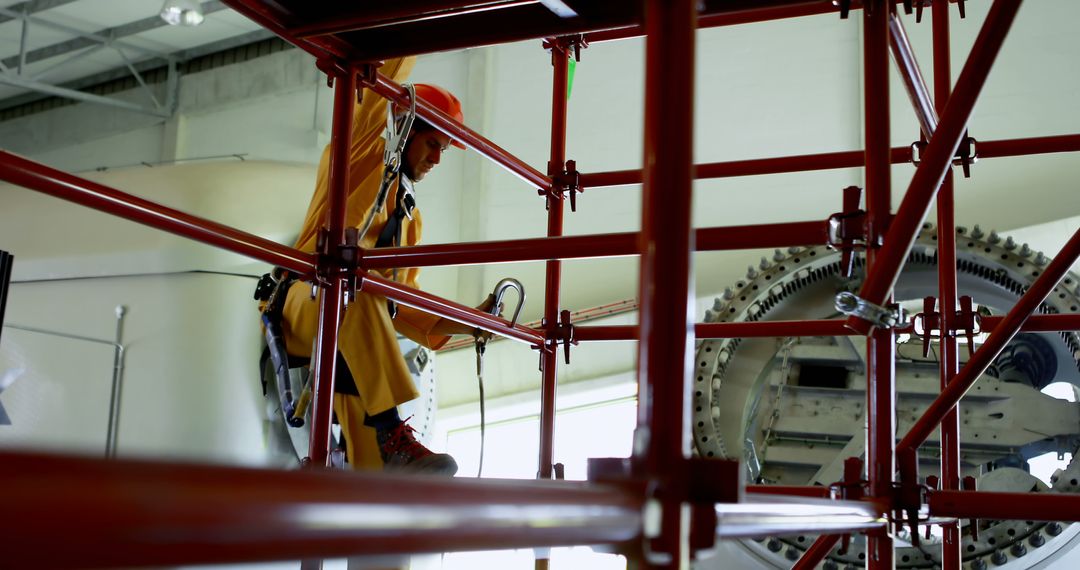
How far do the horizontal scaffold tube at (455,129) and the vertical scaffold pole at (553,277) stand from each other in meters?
0.08

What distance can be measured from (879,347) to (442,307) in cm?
114

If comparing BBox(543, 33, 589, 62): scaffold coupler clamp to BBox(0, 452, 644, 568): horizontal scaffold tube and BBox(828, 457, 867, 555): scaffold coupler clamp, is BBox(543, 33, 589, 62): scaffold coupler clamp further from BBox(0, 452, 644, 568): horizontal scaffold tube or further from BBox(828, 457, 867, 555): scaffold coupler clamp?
BBox(0, 452, 644, 568): horizontal scaffold tube

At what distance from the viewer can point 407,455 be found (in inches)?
110

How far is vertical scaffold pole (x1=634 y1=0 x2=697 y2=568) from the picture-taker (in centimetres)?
91

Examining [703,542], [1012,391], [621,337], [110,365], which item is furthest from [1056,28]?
[703,542]

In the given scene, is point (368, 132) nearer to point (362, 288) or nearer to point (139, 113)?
point (362, 288)

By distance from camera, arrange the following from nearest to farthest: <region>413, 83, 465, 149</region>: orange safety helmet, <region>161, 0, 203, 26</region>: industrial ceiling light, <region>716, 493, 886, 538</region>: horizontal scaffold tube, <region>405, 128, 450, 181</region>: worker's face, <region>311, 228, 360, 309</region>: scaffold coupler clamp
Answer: <region>716, 493, 886, 538</region>: horizontal scaffold tube < <region>311, 228, 360, 309</region>: scaffold coupler clamp < <region>405, 128, 450, 181</region>: worker's face < <region>413, 83, 465, 149</region>: orange safety helmet < <region>161, 0, 203, 26</region>: industrial ceiling light

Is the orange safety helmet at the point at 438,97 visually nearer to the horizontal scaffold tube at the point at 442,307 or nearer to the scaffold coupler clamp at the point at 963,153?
the horizontal scaffold tube at the point at 442,307

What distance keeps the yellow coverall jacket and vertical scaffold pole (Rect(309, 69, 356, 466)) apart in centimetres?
13

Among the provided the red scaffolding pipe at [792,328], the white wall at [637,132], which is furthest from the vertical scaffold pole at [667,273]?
the white wall at [637,132]

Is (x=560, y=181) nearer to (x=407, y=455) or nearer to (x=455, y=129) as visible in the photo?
(x=455, y=129)

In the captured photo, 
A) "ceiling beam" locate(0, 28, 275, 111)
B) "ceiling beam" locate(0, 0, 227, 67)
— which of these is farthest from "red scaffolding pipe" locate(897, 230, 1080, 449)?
"ceiling beam" locate(0, 0, 227, 67)

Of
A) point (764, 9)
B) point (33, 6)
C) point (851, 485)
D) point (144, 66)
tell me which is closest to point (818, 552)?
point (851, 485)

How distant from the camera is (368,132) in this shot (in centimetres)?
332
